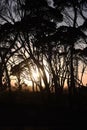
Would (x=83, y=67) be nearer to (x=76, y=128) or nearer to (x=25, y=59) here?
(x=25, y=59)

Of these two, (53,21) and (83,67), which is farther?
(83,67)

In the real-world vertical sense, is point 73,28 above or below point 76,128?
above

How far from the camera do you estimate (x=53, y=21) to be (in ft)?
100

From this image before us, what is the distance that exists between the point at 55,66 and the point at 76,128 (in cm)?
2592

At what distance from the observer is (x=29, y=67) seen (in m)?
38.7

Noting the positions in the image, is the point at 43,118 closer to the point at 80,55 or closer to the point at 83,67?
the point at 80,55

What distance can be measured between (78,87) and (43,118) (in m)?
14.1

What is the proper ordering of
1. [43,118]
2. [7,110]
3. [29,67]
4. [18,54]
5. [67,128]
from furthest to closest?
[29,67], [18,54], [7,110], [43,118], [67,128]

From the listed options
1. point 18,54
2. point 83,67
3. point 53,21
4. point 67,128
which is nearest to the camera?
point 67,128

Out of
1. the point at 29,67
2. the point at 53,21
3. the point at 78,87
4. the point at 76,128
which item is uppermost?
the point at 53,21

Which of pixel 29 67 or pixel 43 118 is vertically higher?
pixel 29 67

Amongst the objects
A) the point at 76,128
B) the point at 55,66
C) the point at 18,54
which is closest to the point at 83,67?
the point at 55,66

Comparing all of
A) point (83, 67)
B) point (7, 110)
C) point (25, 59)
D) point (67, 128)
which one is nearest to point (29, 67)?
point (25, 59)

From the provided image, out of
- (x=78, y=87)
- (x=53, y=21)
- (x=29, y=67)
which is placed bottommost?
(x=78, y=87)
